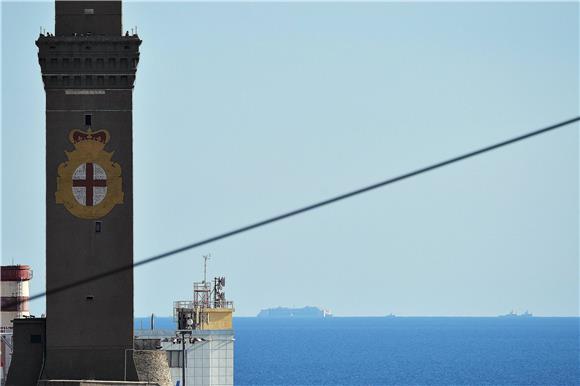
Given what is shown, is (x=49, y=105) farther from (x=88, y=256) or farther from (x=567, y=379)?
(x=567, y=379)

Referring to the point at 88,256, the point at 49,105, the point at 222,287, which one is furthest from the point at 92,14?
the point at 222,287

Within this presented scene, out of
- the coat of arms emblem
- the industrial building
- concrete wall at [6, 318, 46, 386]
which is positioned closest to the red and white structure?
the industrial building

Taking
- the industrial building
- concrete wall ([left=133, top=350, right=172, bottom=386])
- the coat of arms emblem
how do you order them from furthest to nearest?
the industrial building < concrete wall ([left=133, top=350, right=172, bottom=386]) < the coat of arms emblem

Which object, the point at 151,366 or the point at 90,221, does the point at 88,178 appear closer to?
the point at 90,221

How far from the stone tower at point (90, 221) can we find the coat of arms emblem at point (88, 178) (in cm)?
4

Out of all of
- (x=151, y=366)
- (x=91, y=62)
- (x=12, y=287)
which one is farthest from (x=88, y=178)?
(x=12, y=287)

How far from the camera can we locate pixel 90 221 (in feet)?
217

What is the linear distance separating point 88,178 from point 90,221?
1597 millimetres

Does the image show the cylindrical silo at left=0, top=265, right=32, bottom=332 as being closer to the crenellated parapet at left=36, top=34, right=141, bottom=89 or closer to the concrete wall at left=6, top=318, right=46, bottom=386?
the concrete wall at left=6, top=318, right=46, bottom=386

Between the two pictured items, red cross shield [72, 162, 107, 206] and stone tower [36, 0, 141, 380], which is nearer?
red cross shield [72, 162, 107, 206]

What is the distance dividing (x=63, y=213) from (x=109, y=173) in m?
2.24

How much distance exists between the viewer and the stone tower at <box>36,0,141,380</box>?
66.1 m

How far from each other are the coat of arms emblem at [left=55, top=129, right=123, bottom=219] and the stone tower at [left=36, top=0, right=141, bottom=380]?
0.04 metres

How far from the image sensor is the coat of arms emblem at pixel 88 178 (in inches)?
2594
